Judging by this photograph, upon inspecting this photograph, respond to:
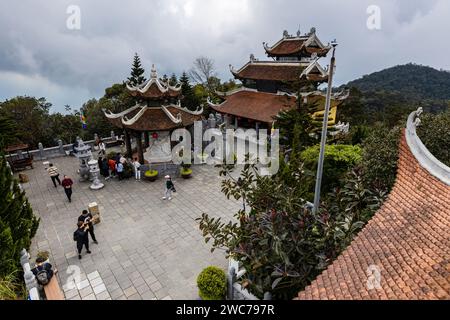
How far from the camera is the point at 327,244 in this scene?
6.81 meters

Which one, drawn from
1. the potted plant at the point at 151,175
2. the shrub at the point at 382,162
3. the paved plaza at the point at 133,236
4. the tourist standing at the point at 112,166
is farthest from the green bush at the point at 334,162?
the tourist standing at the point at 112,166

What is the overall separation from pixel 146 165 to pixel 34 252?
8242 millimetres

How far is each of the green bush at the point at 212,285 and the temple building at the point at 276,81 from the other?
47.6 ft

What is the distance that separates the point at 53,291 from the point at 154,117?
11.9 m

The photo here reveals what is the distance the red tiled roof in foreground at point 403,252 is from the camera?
4.28m

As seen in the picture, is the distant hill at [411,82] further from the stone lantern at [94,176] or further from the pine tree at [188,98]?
the stone lantern at [94,176]

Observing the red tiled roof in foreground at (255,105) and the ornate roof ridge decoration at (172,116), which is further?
the red tiled roof in foreground at (255,105)

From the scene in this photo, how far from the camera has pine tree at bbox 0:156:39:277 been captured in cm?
782

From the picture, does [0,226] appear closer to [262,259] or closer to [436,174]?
[262,259]

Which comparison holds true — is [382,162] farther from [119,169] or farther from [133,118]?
[133,118]

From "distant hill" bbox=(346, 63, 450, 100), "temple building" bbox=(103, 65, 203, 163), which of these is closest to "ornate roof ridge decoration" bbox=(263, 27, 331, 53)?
"temple building" bbox=(103, 65, 203, 163)

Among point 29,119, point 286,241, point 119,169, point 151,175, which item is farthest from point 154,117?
point 29,119

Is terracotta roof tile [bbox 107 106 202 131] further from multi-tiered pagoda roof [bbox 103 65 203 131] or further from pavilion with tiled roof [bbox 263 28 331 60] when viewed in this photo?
pavilion with tiled roof [bbox 263 28 331 60]

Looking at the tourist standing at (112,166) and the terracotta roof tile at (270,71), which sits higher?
the terracotta roof tile at (270,71)
